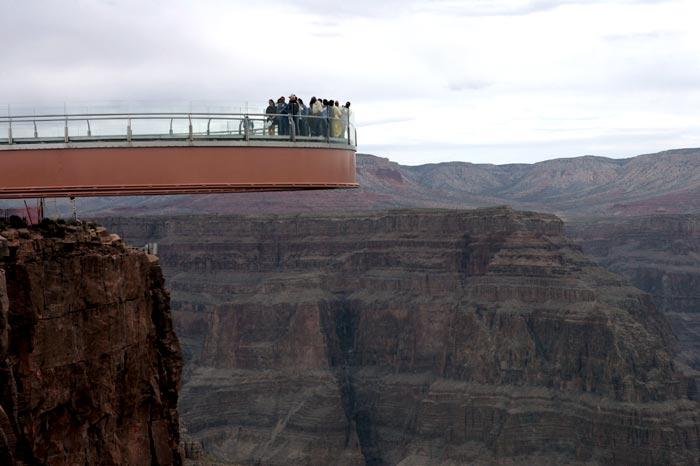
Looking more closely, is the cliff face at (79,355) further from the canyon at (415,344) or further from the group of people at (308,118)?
the canyon at (415,344)

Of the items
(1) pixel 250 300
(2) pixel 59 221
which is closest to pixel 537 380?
(1) pixel 250 300

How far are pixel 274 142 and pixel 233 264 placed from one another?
474ft

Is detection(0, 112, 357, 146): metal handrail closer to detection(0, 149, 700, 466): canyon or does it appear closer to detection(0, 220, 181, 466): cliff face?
detection(0, 220, 181, 466): cliff face

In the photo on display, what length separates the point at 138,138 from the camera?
3175 centimetres

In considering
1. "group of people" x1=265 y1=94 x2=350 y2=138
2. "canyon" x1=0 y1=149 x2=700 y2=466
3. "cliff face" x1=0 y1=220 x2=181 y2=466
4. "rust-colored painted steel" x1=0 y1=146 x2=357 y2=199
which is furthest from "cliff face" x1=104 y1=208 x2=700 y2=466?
"cliff face" x1=0 y1=220 x2=181 y2=466

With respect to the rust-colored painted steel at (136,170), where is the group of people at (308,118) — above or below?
above

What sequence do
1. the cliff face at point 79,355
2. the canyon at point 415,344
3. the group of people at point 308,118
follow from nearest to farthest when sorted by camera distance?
the cliff face at point 79,355 → the group of people at point 308,118 → the canyon at point 415,344

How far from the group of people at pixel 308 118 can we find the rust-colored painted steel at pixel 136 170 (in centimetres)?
160

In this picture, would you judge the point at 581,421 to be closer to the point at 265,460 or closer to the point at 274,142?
the point at 265,460

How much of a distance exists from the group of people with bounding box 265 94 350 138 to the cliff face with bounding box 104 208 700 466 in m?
98.5

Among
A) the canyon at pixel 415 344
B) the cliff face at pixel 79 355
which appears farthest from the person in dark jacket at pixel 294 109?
the canyon at pixel 415 344

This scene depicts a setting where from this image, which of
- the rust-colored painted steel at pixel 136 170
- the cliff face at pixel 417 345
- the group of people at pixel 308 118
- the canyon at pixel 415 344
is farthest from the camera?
the canyon at pixel 415 344

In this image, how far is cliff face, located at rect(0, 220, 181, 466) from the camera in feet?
77.7

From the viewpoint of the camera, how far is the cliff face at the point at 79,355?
23.7 metres
